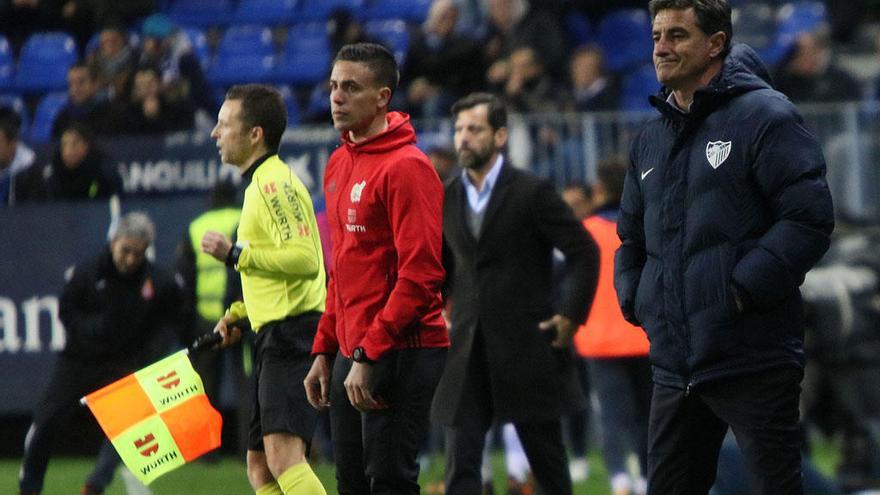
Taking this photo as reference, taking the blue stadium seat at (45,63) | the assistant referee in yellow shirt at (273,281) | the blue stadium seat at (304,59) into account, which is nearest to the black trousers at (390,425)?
the assistant referee in yellow shirt at (273,281)

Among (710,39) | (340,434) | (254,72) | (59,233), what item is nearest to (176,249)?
(59,233)

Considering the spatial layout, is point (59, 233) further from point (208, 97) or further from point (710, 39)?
point (710, 39)

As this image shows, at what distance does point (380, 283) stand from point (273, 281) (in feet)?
2.84

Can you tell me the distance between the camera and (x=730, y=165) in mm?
5805

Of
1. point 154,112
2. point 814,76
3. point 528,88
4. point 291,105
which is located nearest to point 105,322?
point 154,112

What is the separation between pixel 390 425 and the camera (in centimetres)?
657

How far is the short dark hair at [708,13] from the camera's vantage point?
5930 mm

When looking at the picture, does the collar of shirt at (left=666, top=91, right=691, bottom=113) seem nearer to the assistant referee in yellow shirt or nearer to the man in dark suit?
the assistant referee in yellow shirt

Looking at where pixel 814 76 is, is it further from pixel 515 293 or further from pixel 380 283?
pixel 380 283

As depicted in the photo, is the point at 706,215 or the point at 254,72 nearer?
the point at 706,215

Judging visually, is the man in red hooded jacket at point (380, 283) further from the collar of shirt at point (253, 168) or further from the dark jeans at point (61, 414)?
the dark jeans at point (61, 414)

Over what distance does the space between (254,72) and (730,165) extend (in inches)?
530

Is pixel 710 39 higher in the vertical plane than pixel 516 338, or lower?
higher

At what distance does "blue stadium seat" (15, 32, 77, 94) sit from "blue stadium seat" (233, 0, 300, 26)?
1996 millimetres
